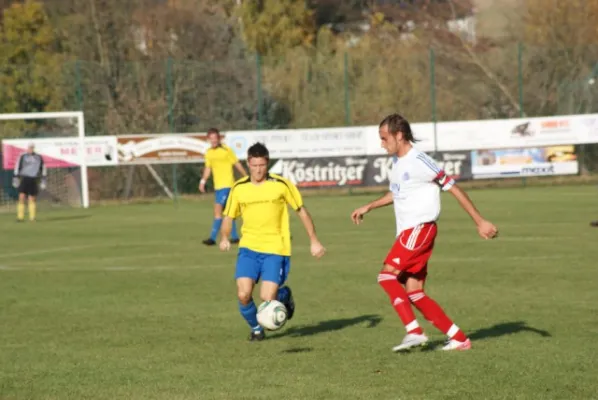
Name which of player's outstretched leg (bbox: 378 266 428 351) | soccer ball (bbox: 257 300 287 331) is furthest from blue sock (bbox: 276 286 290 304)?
player's outstretched leg (bbox: 378 266 428 351)

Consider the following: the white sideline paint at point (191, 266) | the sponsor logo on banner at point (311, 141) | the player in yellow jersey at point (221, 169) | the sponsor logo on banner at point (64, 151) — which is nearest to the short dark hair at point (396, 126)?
the white sideline paint at point (191, 266)

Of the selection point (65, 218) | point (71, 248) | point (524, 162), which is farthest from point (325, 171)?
point (71, 248)

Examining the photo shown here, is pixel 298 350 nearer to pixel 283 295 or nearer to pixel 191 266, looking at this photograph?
pixel 283 295

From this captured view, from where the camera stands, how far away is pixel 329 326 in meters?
12.0

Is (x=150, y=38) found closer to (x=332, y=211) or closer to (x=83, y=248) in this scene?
(x=332, y=211)

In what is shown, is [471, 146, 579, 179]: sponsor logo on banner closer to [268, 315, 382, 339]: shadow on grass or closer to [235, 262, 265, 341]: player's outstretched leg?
[268, 315, 382, 339]: shadow on grass

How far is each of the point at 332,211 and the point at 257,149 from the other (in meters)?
19.5

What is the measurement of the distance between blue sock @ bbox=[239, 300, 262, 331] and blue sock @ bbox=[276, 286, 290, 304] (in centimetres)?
26

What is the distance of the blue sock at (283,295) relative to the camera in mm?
10974

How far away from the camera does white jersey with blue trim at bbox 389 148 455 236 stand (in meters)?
9.61

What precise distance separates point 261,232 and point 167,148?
25.2 meters

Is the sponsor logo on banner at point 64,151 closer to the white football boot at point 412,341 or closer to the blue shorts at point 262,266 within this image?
the blue shorts at point 262,266

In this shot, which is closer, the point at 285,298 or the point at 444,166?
the point at 285,298

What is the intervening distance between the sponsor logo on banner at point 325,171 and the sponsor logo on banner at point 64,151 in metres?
4.71
